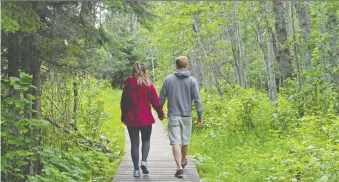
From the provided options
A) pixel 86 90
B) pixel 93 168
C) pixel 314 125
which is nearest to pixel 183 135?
pixel 93 168

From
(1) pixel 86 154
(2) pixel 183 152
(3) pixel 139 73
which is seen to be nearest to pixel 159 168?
(2) pixel 183 152

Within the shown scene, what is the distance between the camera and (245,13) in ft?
53.1

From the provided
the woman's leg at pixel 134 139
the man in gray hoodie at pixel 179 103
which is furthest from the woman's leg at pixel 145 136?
the man in gray hoodie at pixel 179 103

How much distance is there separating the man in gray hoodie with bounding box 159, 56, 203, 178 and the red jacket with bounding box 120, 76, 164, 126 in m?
0.32

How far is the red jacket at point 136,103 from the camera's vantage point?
7191 millimetres

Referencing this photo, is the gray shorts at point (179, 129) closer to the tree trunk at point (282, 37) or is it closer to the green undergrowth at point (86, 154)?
the green undergrowth at point (86, 154)

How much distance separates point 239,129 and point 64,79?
5.70m

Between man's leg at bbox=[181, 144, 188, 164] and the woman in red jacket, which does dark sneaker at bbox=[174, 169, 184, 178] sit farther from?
the woman in red jacket

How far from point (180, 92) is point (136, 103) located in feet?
2.59

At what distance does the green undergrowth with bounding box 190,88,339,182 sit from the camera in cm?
585

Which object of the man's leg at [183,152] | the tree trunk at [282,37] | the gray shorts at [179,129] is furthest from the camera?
the tree trunk at [282,37]

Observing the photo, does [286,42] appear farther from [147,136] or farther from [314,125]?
[147,136]

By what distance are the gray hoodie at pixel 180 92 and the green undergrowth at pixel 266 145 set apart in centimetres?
135

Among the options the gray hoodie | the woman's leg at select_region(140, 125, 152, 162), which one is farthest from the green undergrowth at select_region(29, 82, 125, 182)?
the gray hoodie
